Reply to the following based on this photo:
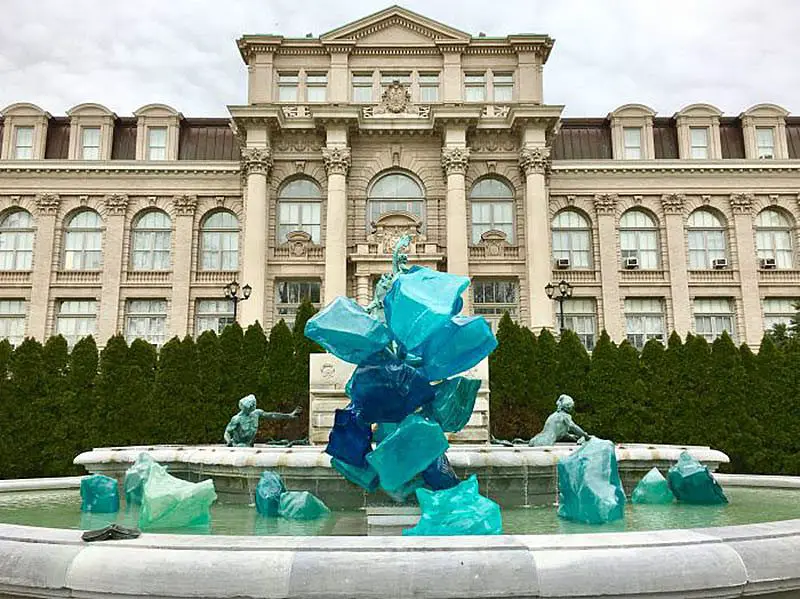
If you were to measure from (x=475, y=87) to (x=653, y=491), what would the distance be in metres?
35.1

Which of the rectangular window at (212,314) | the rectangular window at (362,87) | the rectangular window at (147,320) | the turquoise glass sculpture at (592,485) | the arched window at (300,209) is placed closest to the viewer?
the turquoise glass sculpture at (592,485)

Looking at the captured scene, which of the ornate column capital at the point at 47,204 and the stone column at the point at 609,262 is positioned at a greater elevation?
the ornate column capital at the point at 47,204

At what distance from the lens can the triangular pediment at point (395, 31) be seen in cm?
4088

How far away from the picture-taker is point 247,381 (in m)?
24.7

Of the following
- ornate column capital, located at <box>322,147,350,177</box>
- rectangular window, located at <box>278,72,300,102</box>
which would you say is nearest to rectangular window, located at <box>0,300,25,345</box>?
rectangular window, located at <box>278,72,300,102</box>

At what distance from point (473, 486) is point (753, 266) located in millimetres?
39582

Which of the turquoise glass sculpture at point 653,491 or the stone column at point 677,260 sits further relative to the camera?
the stone column at point 677,260

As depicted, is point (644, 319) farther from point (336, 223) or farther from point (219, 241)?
point (219, 241)

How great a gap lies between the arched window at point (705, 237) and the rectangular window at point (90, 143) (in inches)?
1359

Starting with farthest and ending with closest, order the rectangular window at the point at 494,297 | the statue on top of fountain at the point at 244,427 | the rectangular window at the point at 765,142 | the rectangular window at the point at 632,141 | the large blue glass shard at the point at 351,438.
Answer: the rectangular window at the point at 632,141
the rectangular window at the point at 765,142
the rectangular window at the point at 494,297
the statue on top of fountain at the point at 244,427
the large blue glass shard at the point at 351,438

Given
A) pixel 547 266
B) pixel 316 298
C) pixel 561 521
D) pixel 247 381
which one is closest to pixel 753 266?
pixel 547 266

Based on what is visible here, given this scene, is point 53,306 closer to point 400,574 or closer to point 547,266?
point 547,266

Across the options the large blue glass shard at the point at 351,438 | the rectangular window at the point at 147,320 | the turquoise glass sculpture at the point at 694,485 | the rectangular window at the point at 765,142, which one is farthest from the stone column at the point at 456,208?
the large blue glass shard at the point at 351,438

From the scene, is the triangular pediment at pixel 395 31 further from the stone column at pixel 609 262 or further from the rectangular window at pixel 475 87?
the stone column at pixel 609 262
